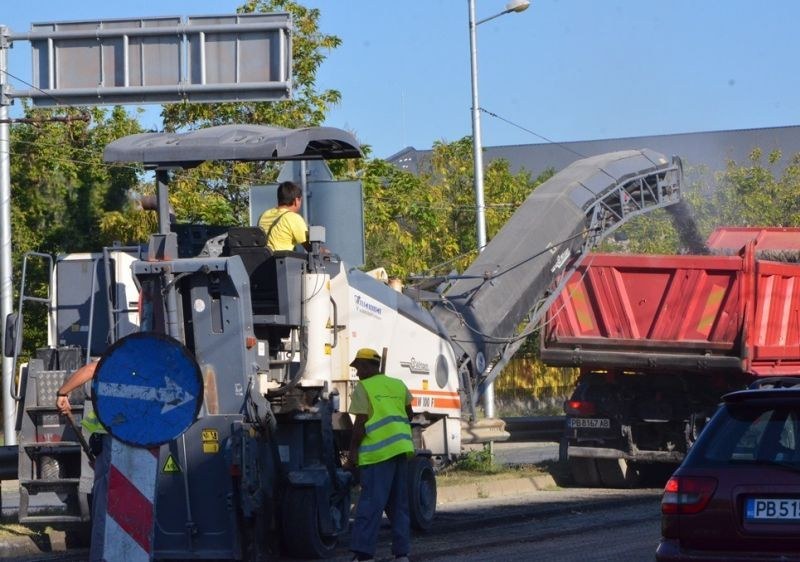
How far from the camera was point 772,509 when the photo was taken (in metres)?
6.44

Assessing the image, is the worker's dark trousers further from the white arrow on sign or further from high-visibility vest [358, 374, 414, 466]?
the white arrow on sign

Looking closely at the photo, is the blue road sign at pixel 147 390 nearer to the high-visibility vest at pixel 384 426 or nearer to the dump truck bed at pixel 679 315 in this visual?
the high-visibility vest at pixel 384 426

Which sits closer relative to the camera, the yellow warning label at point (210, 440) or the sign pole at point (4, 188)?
the yellow warning label at point (210, 440)

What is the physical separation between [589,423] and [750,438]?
361 inches

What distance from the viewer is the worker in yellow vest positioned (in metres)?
9.33

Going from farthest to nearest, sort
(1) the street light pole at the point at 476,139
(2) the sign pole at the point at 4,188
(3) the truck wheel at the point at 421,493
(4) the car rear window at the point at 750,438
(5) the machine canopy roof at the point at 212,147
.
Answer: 1. (1) the street light pole at the point at 476,139
2. (2) the sign pole at the point at 4,188
3. (3) the truck wheel at the point at 421,493
4. (5) the machine canopy roof at the point at 212,147
5. (4) the car rear window at the point at 750,438

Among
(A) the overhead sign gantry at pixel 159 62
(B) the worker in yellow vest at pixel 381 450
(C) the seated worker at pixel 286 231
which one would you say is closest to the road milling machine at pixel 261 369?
(C) the seated worker at pixel 286 231

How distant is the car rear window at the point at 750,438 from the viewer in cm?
654

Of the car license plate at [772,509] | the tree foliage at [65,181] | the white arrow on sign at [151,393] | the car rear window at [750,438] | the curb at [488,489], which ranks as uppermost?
the tree foliage at [65,181]

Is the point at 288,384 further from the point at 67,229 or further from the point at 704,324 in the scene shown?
the point at 67,229

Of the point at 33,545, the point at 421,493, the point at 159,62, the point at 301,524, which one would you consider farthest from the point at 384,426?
the point at 159,62

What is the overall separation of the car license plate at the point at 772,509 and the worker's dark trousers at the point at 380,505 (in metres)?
3.33

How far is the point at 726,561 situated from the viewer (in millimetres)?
6504

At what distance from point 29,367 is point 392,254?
16705mm
